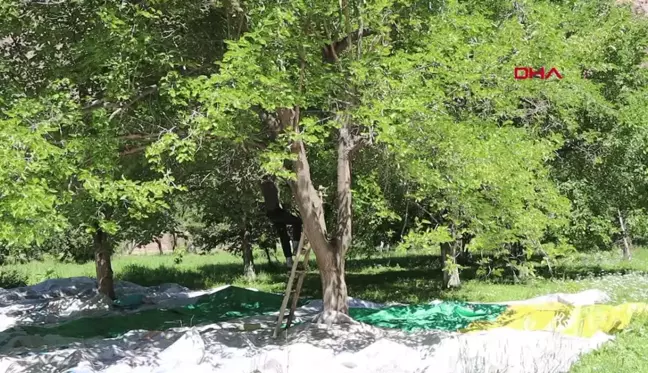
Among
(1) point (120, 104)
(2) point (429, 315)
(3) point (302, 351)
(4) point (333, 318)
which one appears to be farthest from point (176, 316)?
(3) point (302, 351)

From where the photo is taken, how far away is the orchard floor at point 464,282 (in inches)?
295

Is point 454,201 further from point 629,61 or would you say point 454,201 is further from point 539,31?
point 629,61

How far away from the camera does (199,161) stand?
13.8 m

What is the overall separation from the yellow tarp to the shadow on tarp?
212 inches

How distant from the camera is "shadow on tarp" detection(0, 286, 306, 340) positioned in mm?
12367

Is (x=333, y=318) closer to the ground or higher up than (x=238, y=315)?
higher up

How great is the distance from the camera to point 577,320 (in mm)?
9758

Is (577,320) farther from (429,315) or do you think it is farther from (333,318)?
(333,318)

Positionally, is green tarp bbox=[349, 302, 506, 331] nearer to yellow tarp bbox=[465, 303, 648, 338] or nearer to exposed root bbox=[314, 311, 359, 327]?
yellow tarp bbox=[465, 303, 648, 338]

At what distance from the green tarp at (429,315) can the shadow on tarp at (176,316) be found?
7.84 feet

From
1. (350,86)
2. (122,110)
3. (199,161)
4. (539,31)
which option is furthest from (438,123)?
(199,161)

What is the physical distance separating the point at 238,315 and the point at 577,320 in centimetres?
701

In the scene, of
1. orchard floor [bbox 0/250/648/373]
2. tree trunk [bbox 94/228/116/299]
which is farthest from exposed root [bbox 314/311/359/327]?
tree trunk [bbox 94/228/116/299]

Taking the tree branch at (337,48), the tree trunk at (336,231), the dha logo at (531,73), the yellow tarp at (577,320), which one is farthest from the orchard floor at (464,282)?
the tree branch at (337,48)
